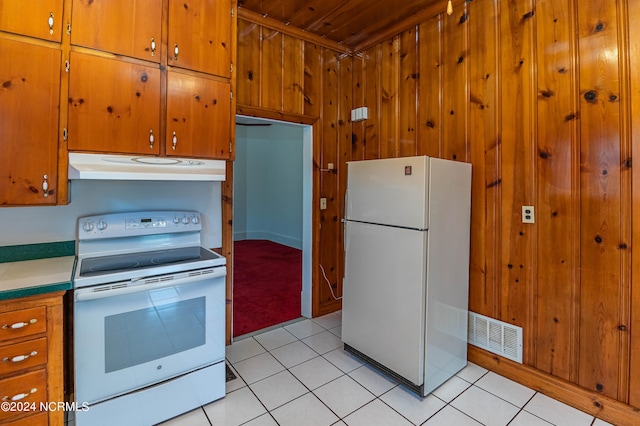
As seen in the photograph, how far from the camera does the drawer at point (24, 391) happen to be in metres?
1.42

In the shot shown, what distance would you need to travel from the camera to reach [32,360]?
1472 mm

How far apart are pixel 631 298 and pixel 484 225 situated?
0.90m

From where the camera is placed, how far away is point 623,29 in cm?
178

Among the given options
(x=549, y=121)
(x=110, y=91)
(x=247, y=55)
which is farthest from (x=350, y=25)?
(x=110, y=91)

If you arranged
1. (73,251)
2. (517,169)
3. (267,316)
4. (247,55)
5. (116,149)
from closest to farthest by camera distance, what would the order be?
(116,149)
(73,251)
(517,169)
(247,55)
(267,316)

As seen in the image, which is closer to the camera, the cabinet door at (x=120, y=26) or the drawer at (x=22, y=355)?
the drawer at (x=22, y=355)

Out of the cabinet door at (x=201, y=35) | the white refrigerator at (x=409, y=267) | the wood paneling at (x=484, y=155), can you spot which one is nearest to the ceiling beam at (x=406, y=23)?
the wood paneling at (x=484, y=155)

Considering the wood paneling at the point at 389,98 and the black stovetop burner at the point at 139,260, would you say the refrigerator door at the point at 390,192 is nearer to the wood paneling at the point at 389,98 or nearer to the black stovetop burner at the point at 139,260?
the wood paneling at the point at 389,98

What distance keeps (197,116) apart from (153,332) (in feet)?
4.49

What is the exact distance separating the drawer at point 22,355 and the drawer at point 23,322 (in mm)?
46

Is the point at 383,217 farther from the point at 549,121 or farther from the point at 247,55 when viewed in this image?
the point at 247,55

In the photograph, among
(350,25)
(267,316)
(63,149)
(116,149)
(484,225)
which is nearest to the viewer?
(63,149)

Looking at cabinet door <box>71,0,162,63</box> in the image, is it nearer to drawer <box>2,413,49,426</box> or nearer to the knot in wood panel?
drawer <box>2,413,49,426</box>

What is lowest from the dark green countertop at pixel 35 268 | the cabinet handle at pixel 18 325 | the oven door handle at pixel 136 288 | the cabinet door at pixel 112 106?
the cabinet handle at pixel 18 325
